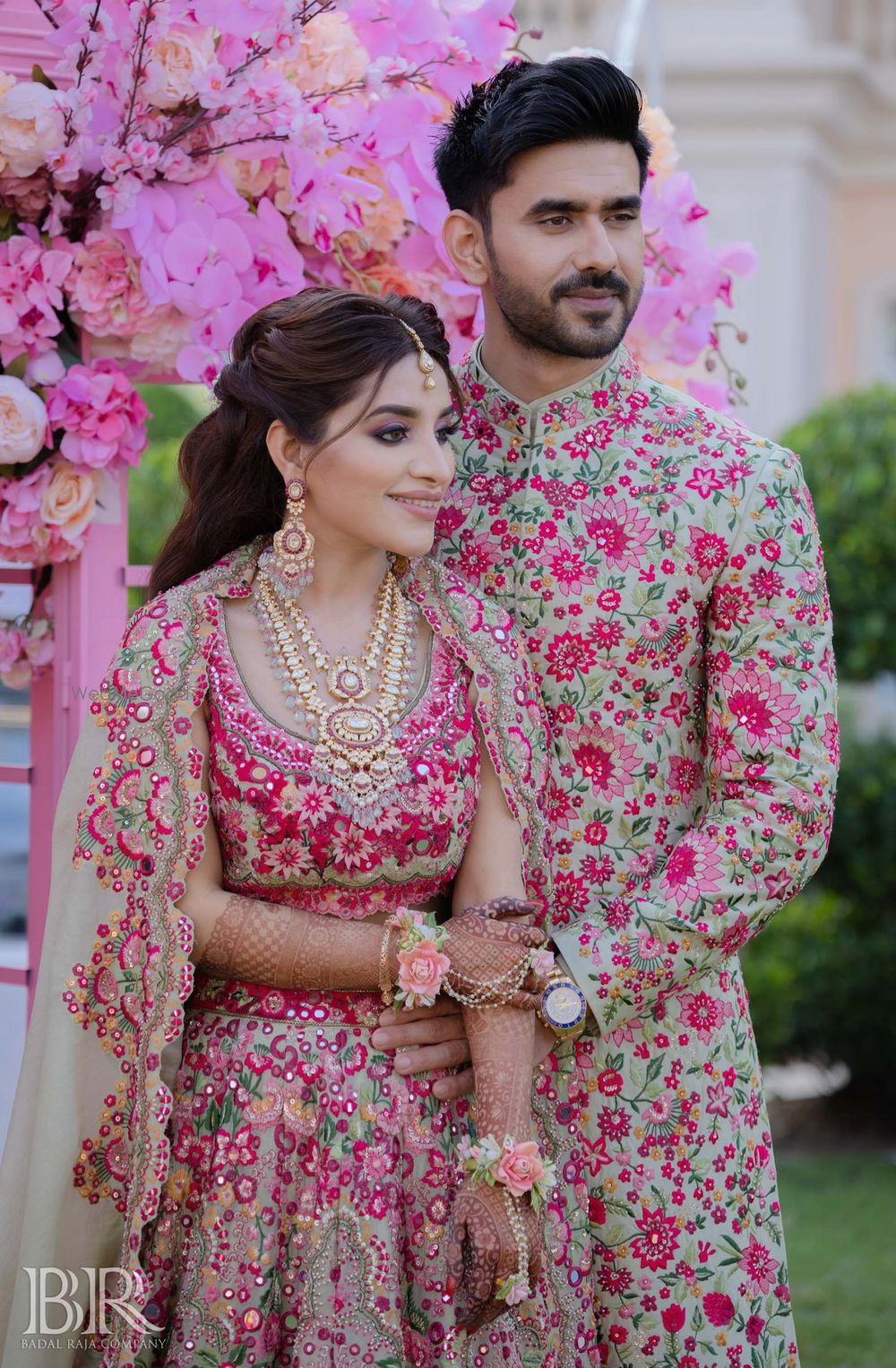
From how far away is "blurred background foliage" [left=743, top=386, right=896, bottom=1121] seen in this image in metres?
6.42

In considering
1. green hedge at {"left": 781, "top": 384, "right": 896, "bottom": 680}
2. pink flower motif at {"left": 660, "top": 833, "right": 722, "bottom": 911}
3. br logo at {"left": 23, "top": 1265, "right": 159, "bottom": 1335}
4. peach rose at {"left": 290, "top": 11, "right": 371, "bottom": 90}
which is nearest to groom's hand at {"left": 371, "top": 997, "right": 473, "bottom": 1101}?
pink flower motif at {"left": 660, "top": 833, "right": 722, "bottom": 911}

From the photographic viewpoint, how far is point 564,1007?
2404 millimetres

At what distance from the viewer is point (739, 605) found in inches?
99.5

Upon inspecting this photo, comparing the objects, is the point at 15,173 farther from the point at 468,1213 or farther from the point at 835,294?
the point at 835,294

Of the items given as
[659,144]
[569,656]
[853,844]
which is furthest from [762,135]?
[569,656]

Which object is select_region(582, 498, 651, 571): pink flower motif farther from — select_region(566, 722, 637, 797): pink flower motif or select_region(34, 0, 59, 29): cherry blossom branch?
select_region(34, 0, 59, 29): cherry blossom branch

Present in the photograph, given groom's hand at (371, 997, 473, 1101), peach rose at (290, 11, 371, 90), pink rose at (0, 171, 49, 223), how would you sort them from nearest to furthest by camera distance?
groom's hand at (371, 997, 473, 1101) < pink rose at (0, 171, 49, 223) < peach rose at (290, 11, 371, 90)

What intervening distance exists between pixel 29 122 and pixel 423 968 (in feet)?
4.61

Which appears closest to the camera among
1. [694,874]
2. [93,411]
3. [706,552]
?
[694,874]

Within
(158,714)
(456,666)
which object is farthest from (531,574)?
(158,714)

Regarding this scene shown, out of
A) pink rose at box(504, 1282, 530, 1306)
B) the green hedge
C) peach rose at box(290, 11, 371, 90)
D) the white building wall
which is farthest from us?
the white building wall

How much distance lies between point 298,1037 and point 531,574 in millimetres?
774

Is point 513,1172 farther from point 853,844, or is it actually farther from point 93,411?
point 853,844

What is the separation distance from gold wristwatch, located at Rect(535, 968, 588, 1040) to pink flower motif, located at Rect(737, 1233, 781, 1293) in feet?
1.54
